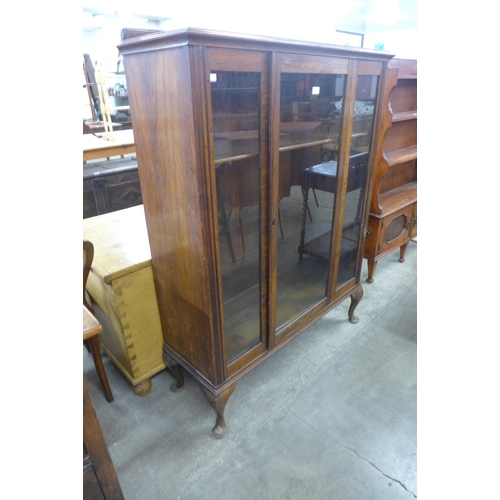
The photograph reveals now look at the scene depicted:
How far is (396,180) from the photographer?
2.67 m

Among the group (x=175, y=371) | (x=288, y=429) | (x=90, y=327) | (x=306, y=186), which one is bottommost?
(x=288, y=429)

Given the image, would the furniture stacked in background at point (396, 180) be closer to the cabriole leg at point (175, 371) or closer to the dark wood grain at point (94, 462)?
the cabriole leg at point (175, 371)

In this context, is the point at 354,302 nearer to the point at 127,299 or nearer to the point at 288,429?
the point at 288,429

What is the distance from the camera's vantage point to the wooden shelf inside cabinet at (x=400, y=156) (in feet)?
7.23

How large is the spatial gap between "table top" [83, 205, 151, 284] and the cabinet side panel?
0.11 m

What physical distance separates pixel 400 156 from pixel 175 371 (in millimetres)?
1962

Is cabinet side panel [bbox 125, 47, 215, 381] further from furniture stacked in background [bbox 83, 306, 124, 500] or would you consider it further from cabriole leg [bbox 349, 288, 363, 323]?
cabriole leg [bbox 349, 288, 363, 323]

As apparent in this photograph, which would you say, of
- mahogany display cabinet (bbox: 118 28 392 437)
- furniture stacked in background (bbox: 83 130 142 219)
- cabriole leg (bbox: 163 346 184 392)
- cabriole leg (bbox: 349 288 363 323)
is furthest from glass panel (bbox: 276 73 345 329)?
furniture stacked in background (bbox: 83 130 142 219)

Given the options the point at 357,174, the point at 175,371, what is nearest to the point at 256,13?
the point at 357,174

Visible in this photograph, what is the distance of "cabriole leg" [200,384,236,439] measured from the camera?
1.29 metres

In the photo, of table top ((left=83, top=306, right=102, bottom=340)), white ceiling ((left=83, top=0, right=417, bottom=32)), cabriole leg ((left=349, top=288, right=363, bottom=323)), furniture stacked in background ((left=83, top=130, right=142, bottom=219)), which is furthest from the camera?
white ceiling ((left=83, top=0, right=417, bottom=32))

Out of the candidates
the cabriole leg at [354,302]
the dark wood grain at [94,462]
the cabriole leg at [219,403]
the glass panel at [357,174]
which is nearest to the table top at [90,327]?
the dark wood grain at [94,462]

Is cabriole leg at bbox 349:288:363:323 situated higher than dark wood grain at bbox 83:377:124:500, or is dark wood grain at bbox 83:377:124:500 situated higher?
dark wood grain at bbox 83:377:124:500
